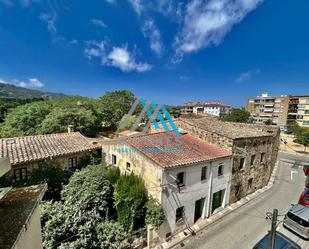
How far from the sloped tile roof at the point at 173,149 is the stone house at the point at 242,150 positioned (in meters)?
0.93

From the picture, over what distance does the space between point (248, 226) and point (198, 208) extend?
13.5ft

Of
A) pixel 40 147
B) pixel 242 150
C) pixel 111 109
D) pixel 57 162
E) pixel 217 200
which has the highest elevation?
pixel 111 109

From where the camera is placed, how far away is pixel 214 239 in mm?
12734

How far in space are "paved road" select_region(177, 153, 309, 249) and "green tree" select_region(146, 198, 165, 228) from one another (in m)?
2.67

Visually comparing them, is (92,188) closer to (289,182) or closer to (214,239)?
(214,239)

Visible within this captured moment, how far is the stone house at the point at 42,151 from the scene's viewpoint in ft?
40.4

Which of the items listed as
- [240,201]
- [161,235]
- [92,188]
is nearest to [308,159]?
[240,201]

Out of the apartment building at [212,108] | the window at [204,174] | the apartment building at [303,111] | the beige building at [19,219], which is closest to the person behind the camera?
the beige building at [19,219]

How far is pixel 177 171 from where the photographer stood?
1232 cm

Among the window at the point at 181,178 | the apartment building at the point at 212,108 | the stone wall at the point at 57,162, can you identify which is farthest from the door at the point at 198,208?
the apartment building at the point at 212,108

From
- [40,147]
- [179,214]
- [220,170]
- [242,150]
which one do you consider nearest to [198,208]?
[179,214]

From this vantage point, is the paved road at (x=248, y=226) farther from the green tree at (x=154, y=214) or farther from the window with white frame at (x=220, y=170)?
the window with white frame at (x=220, y=170)

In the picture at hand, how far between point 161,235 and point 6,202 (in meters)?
11.2

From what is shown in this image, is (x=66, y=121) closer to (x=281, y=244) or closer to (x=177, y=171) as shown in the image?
(x=177, y=171)
